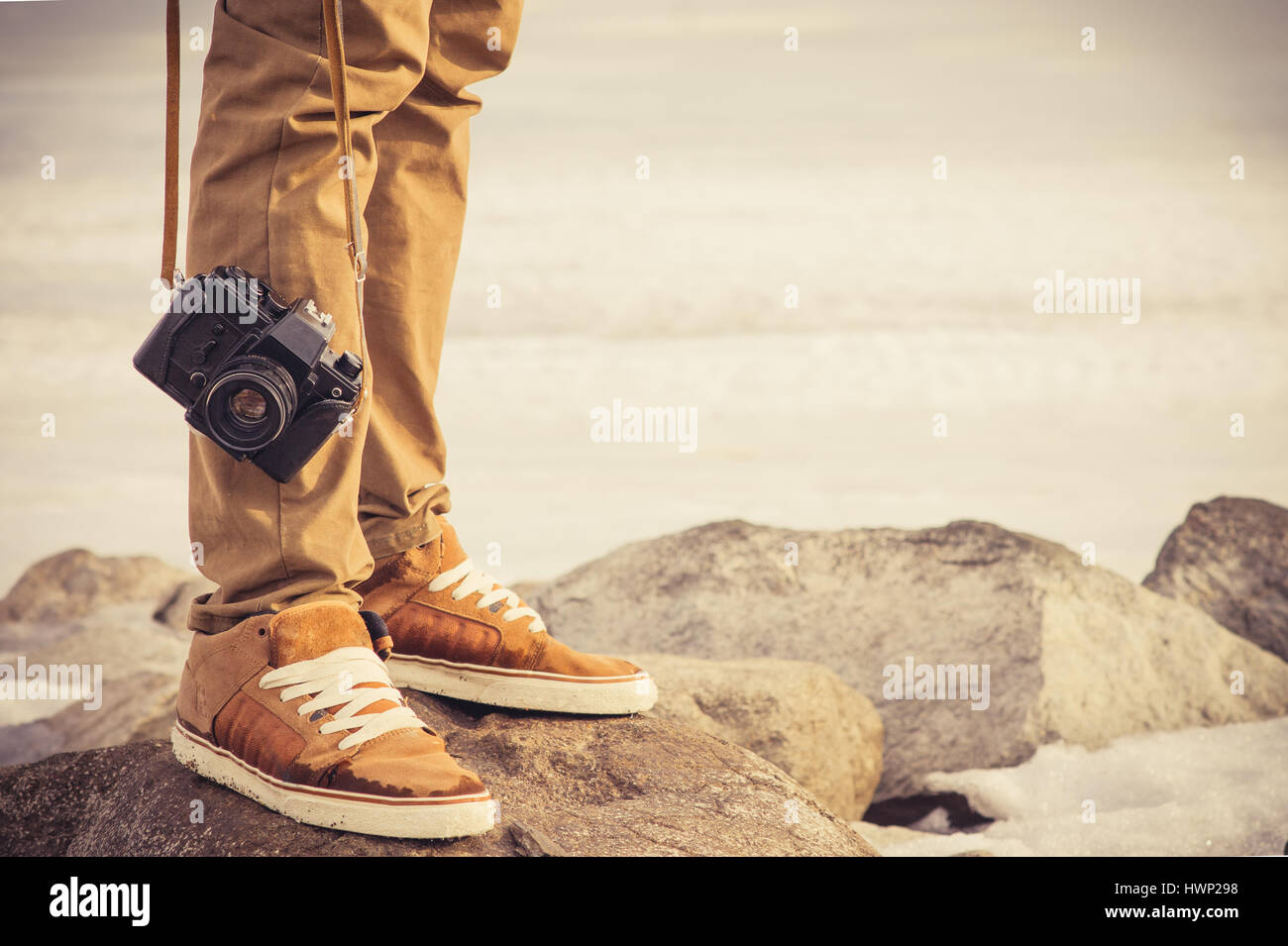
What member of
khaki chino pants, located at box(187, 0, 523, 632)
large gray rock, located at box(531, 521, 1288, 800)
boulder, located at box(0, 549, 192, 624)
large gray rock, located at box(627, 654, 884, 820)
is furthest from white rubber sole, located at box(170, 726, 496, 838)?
boulder, located at box(0, 549, 192, 624)

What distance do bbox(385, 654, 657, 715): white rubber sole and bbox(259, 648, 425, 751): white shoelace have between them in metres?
0.35

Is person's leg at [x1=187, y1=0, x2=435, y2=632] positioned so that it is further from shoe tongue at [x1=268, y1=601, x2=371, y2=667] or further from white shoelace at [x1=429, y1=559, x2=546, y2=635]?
white shoelace at [x1=429, y1=559, x2=546, y2=635]

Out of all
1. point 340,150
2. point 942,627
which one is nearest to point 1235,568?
point 942,627

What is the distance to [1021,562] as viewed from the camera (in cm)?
315

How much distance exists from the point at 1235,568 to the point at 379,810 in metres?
2.99

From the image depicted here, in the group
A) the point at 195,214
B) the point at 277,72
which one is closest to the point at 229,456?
the point at 195,214

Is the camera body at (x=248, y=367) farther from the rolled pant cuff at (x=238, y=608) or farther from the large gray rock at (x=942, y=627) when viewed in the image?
the large gray rock at (x=942, y=627)

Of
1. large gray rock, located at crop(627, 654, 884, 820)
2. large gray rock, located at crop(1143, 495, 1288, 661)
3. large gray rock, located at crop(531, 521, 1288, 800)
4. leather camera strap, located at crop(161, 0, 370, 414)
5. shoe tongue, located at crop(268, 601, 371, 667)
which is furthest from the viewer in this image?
large gray rock, located at crop(1143, 495, 1288, 661)

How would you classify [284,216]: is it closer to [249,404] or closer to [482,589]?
[249,404]

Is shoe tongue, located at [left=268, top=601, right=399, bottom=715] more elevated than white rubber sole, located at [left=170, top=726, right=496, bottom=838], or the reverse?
shoe tongue, located at [left=268, top=601, right=399, bottom=715]

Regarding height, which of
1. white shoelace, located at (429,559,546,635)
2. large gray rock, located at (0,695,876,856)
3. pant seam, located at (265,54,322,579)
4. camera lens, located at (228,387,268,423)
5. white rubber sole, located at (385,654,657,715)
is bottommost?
large gray rock, located at (0,695,876,856)

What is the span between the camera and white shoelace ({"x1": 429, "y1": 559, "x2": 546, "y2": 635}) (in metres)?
1.87
